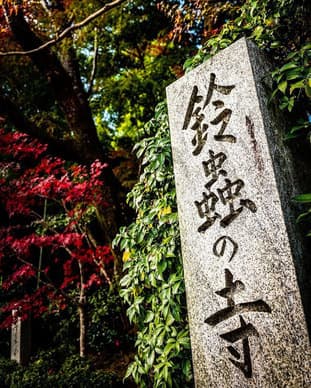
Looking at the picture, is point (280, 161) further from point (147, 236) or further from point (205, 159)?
point (147, 236)

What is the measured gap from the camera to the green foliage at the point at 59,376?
11.6 feet

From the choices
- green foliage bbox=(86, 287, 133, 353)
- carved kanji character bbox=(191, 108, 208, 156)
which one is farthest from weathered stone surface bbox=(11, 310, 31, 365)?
carved kanji character bbox=(191, 108, 208, 156)

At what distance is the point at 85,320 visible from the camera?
171 inches

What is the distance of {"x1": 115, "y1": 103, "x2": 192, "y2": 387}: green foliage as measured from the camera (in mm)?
2166

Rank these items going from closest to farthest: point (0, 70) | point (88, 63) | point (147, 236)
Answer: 1. point (147, 236)
2. point (0, 70)
3. point (88, 63)

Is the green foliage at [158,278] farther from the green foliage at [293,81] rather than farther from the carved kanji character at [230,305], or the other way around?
the green foliage at [293,81]

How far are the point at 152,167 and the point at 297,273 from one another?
53.9 inches

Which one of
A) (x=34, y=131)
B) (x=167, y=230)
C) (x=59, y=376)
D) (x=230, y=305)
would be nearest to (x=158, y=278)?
(x=167, y=230)

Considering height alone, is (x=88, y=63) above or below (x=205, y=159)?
above

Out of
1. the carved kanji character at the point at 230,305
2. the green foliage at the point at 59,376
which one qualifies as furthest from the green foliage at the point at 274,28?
the green foliage at the point at 59,376

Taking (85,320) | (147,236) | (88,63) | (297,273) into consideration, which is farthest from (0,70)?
(297,273)

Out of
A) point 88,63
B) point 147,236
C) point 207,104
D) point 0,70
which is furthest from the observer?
point 88,63

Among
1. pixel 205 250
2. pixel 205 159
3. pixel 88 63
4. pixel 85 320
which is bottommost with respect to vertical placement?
pixel 85 320

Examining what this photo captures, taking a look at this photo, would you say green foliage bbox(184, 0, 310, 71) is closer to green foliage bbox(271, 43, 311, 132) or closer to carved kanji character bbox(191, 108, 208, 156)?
green foliage bbox(271, 43, 311, 132)
